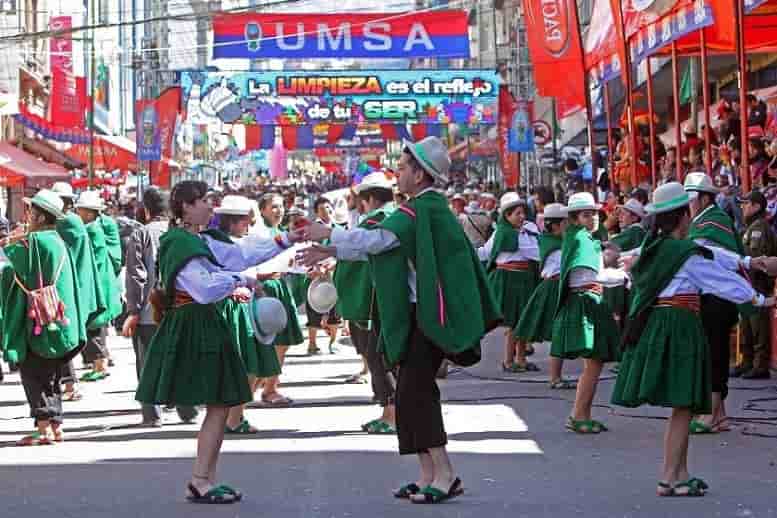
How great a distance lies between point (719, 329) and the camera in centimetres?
1066

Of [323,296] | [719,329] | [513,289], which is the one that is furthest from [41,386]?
[513,289]

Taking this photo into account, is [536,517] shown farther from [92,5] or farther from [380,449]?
[92,5]

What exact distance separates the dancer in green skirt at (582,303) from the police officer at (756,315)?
2479mm

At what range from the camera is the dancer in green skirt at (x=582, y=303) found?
1165cm

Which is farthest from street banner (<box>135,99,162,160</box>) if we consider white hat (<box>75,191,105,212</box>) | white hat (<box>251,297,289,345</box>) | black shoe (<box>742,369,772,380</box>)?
white hat (<box>251,297,289,345</box>)

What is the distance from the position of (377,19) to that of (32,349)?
18.9 metres

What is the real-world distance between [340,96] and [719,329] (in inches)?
1139

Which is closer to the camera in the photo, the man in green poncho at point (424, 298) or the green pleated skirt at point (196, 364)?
the man in green poncho at point (424, 298)

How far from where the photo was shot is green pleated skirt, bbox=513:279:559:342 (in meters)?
14.2

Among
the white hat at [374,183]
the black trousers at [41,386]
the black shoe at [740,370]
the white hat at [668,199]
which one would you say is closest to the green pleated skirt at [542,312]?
the black shoe at [740,370]

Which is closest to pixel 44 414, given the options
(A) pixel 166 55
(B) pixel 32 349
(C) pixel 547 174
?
(B) pixel 32 349

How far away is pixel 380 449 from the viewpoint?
34.8 ft

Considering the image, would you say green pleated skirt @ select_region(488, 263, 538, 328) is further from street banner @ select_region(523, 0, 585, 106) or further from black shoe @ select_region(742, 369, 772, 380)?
street banner @ select_region(523, 0, 585, 106)

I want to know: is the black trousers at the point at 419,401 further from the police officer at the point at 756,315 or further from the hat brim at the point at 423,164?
the police officer at the point at 756,315
